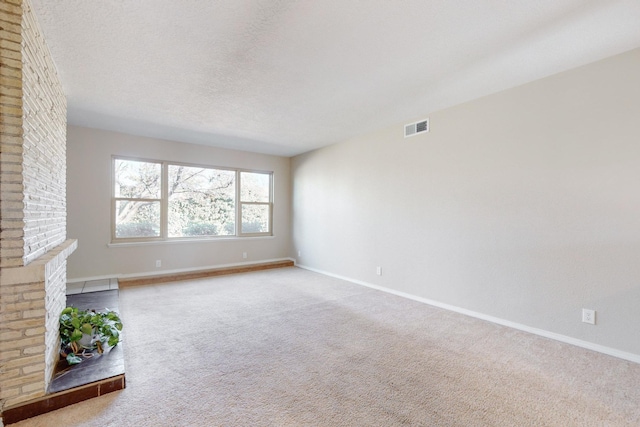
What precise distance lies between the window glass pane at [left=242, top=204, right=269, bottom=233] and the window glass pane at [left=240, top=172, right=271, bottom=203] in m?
0.18

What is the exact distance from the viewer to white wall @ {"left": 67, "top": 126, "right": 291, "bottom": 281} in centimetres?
441

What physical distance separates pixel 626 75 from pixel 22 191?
451cm

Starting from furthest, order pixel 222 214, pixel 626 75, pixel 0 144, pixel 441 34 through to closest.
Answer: pixel 222 214 → pixel 626 75 → pixel 441 34 → pixel 0 144

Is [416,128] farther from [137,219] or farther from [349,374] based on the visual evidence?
[137,219]

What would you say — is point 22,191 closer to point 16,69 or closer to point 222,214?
point 16,69

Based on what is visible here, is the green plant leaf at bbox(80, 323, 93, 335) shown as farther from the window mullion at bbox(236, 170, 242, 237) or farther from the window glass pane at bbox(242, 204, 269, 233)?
the window glass pane at bbox(242, 204, 269, 233)

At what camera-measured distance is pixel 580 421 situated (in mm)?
1681

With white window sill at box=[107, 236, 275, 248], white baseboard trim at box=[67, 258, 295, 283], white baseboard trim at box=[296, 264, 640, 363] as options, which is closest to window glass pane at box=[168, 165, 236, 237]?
white window sill at box=[107, 236, 275, 248]

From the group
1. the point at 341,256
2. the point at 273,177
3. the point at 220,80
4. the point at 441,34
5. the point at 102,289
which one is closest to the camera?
the point at 441,34

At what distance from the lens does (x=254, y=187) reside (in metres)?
6.23

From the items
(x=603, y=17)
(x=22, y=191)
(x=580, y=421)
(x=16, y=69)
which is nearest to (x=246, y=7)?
(x=16, y=69)

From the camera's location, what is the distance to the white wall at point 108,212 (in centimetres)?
441

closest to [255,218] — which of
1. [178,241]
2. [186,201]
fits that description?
[186,201]

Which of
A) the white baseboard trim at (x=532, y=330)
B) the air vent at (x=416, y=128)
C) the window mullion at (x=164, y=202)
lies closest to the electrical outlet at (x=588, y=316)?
the white baseboard trim at (x=532, y=330)
